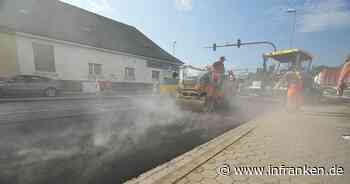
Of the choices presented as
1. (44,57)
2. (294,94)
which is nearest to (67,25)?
(44,57)

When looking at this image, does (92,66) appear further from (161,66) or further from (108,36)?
(161,66)

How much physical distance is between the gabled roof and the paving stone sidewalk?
15679mm

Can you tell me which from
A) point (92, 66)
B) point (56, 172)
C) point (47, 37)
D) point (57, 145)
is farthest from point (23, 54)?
point (56, 172)

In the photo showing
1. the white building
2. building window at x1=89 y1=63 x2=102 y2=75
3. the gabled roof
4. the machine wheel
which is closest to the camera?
the machine wheel

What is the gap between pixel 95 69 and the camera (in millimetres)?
16984

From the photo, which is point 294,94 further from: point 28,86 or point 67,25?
point 67,25

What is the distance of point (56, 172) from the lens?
104 inches

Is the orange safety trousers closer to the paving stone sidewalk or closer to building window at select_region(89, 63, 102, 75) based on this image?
the paving stone sidewalk

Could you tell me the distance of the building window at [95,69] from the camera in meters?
16.6

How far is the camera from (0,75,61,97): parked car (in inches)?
402

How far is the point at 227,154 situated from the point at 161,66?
70.6ft

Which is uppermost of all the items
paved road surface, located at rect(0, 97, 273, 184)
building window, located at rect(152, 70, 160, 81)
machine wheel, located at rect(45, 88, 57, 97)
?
building window, located at rect(152, 70, 160, 81)

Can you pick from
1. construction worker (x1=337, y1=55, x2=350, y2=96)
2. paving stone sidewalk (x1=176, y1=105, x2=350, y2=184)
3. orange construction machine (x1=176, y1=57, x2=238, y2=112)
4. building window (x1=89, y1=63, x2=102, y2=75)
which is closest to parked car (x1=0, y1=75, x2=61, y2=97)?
building window (x1=89, y1=63, x2=102, y2=75)

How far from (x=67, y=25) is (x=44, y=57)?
484cm
